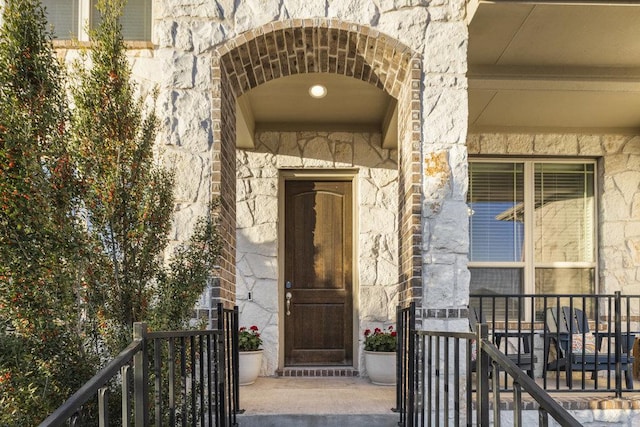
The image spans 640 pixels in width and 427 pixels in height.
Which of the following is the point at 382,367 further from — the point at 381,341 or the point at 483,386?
the point at 483,386

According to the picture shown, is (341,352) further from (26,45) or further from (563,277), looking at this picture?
(26,45)

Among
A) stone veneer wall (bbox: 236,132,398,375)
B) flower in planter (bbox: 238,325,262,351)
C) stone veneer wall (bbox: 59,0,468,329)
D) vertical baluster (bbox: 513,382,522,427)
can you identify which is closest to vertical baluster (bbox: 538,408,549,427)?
vertical baluster (bbox: 513,382,522,427)

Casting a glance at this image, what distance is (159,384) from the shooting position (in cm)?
222

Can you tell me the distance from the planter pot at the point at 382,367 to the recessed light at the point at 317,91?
2338 millimetres

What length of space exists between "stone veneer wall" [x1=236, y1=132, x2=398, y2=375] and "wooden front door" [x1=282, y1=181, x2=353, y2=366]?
141mm

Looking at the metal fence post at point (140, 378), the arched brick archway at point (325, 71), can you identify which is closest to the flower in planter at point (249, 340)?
the arched brick archway at point (325, 71)

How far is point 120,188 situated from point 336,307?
3.83 metres

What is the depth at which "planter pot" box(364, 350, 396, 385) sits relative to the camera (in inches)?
214

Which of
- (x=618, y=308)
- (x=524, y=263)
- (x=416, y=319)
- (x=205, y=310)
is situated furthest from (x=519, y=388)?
(x=524, y=263)

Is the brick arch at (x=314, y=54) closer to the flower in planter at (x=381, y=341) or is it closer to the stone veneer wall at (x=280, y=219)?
the stone veneer wall at (x=280, y=219)

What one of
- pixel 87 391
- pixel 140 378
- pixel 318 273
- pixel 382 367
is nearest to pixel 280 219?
pixel 318 273

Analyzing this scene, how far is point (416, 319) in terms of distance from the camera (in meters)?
3.80

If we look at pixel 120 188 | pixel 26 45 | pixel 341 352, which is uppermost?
pixel 26 45

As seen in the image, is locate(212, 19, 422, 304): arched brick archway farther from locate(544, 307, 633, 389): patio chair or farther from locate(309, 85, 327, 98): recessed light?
locate(544, 307, 633, 389): patio chair
